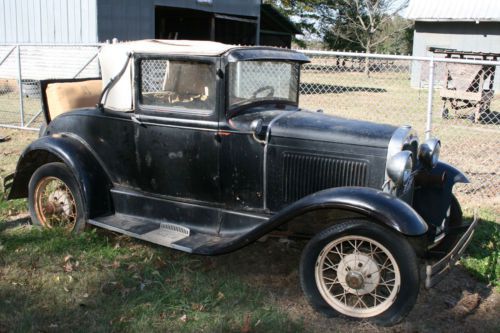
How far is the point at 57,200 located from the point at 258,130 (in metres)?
2.22

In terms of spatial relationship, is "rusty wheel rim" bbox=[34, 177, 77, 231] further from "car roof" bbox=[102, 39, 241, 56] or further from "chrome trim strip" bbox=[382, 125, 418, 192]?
"chrome trim strip" bbox=[382, 125, 418, 192]

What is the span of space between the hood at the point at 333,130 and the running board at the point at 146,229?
113 cm

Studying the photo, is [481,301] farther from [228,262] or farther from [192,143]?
[192,143]

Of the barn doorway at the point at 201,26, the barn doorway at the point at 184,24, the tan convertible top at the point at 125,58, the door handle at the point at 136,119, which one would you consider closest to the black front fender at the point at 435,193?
the tan convertible top at the point at 125,58

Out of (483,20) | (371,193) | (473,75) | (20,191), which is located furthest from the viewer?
(483,20)

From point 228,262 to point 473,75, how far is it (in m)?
10.2

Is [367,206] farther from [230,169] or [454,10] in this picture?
[454,10]

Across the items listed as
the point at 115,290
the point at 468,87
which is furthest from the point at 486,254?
the point at 468,87

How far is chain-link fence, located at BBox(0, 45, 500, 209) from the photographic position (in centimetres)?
707

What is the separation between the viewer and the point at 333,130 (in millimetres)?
3840

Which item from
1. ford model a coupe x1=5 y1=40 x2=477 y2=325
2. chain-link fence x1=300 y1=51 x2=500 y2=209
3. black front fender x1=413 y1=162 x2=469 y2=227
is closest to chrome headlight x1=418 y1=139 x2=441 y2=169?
ford model a coupe x1=5 y1=40 x2=477 y2=325

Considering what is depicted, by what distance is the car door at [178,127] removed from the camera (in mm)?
4094

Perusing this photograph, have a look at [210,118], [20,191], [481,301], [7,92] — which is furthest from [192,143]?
[7,92]

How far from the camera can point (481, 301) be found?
3932mm
